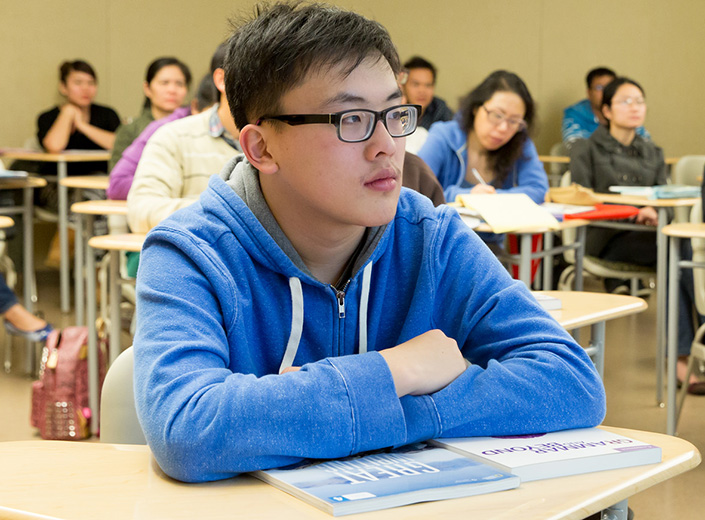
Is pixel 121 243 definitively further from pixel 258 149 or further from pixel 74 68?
pixel 74 68

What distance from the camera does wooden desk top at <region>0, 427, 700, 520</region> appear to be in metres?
0.84

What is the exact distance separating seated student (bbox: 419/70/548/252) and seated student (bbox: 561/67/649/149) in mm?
3910

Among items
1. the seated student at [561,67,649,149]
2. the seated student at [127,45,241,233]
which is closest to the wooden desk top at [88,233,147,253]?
the seated student at [127,45,241,233]

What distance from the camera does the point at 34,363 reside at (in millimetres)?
4105

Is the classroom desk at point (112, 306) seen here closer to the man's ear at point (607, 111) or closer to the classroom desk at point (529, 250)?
the classroom desk at point (529, 250)

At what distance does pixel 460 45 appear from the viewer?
823cm

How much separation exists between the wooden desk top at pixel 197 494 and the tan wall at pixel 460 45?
6.13 metres

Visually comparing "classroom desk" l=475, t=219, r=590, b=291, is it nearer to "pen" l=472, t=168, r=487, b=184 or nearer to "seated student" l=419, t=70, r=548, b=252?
"seated student" l=419, t=70, r=548, b=252

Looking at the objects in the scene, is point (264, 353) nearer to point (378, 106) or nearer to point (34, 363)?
point (378, 106)

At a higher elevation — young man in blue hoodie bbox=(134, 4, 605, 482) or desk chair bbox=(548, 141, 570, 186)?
desk chair bbox=(548, 141, 570, 186)

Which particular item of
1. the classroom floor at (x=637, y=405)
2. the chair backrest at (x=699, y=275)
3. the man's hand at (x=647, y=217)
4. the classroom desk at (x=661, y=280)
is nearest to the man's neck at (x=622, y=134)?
the man's hand at (x=647, y=217)

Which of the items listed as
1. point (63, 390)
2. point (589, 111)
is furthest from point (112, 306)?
point (589, 111)

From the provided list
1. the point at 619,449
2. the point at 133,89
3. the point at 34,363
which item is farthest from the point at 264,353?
the point at 133,89

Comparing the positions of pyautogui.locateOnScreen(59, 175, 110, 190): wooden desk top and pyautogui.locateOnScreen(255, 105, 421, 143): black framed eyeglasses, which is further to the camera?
pyautogui.locateOnScreen(59, 175, 110, 190): wooden desk top
